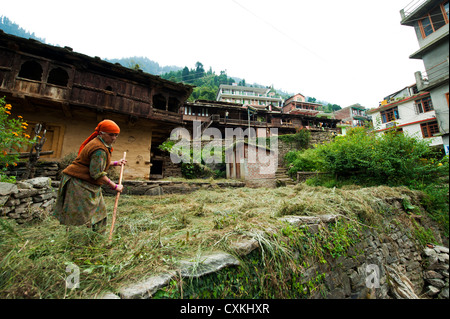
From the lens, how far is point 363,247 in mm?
3307

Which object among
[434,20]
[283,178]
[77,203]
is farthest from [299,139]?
[77,203]

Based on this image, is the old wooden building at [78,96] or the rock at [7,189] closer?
the rock at [7,189]

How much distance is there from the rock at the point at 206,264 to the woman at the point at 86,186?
4.86 feet

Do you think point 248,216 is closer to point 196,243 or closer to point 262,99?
point 196,243

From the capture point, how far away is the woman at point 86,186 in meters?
2.13

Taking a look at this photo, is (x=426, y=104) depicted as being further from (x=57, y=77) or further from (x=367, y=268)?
(x=57, y=77)

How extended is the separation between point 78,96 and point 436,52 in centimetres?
1079

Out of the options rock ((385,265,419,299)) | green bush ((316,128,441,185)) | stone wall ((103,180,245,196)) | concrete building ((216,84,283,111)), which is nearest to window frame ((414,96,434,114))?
green bush ((316,128,441,185))

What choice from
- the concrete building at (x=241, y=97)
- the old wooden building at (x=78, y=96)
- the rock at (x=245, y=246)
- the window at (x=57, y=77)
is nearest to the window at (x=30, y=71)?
the old wooden building at (x=78, y=96)

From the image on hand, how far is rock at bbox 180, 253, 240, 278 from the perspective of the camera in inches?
57.7

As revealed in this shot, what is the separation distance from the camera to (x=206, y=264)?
61.8 inches

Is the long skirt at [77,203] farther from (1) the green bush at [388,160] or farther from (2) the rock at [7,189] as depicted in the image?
(1) the green bush at [388,160]

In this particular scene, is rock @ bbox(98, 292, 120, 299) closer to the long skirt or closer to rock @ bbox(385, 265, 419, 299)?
the long skirt

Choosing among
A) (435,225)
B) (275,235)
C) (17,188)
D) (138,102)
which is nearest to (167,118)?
(138,102)
